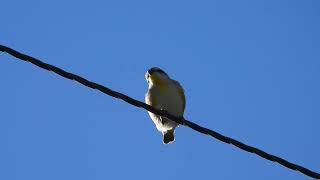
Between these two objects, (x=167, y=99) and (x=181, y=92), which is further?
(x=181, y=92)

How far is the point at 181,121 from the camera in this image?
5.25 m

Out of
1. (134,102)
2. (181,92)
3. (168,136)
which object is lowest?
(134,102)

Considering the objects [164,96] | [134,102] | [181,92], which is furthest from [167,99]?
[134,102]

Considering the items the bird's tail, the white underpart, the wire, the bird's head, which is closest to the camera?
the wire

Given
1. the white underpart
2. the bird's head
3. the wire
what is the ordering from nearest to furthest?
the wire
the white underpart
the bird's head

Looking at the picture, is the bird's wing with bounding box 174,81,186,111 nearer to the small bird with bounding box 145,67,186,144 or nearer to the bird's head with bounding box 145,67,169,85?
the small bird with bounding box 145,67,186,144

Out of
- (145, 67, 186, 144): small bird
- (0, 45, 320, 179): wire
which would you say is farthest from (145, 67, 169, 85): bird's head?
(0, 45, 320, 179): wire

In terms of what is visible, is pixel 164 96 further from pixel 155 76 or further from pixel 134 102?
pixel 134 102

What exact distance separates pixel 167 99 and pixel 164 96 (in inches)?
2.5

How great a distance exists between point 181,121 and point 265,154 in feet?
3.31

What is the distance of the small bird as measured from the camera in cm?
890

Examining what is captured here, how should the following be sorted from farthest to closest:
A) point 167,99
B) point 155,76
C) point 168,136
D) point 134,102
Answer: point 168,136, point 155,76, point 167,99, point 134,102

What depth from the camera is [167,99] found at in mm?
8883

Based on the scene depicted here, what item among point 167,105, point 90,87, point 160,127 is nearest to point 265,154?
point 90,87
